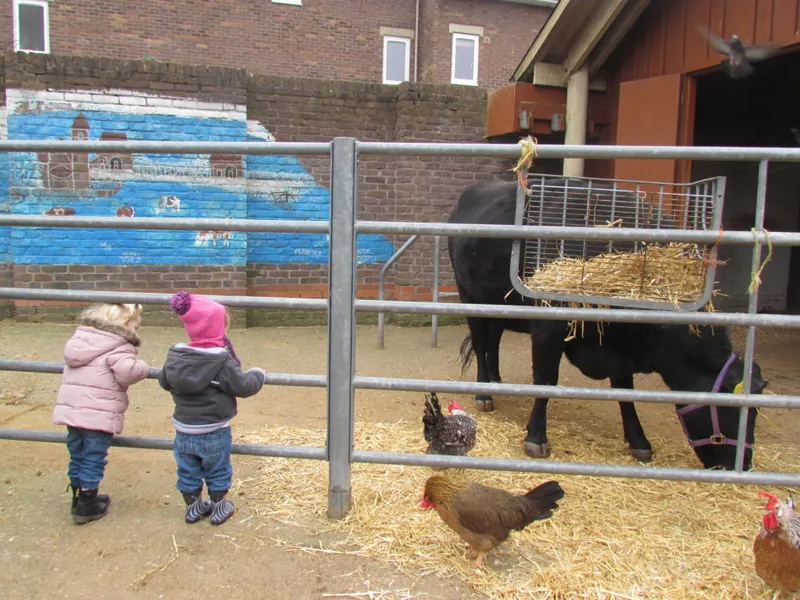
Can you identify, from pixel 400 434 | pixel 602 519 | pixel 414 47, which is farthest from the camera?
pixel 414 47

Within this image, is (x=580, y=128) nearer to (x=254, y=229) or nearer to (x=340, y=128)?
(x=340, y=128)

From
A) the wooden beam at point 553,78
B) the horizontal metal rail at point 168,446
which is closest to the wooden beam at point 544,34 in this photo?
the wooden beam at point 553,78

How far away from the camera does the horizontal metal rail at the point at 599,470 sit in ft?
7.91

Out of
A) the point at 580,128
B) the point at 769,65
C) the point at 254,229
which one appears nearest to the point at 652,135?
the point at 580,128

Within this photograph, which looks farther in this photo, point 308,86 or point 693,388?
point 308,86

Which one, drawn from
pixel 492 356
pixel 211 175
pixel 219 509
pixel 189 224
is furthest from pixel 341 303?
pixel 211 175

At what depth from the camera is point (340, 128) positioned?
7.79 m

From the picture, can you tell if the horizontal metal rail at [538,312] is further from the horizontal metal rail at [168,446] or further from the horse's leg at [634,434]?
the horse's leg at [634,434]

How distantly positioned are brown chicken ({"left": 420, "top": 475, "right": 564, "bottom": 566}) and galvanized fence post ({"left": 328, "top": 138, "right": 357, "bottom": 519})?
1.47 ft

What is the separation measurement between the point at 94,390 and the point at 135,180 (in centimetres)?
529

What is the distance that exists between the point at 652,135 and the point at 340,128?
12.5 feet

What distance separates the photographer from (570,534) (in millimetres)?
2602

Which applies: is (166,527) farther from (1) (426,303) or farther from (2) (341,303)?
(1) (426,303)

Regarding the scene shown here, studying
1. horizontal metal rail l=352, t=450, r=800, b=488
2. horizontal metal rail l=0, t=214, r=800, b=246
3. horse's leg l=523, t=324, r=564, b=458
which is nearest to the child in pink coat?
horizontal metal rail l=0, t=214, r=800, b=246
